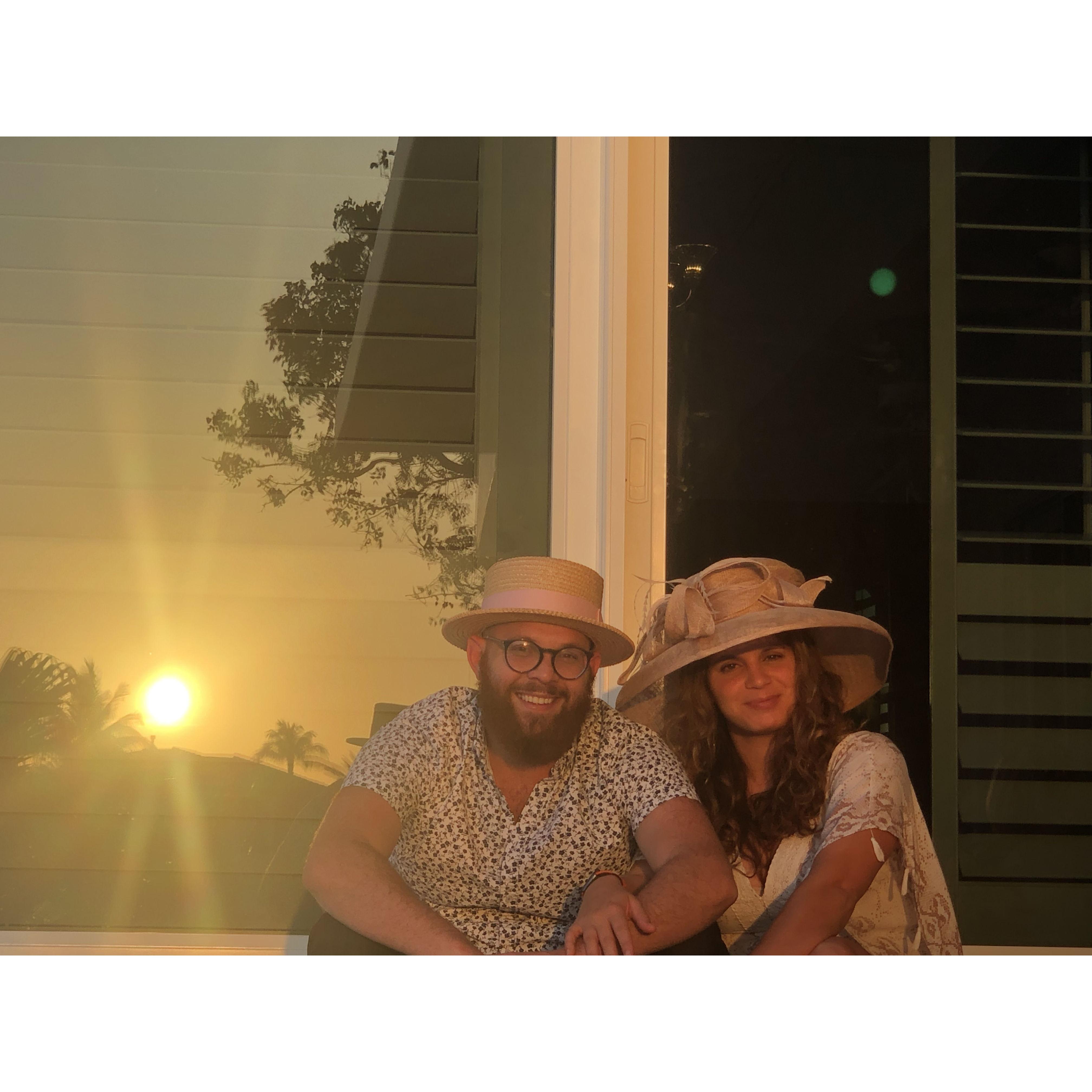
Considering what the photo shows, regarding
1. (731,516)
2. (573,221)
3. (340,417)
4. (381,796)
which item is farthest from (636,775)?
(573,221)

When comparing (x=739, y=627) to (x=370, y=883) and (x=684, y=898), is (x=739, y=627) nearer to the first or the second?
(x=684, y=898)

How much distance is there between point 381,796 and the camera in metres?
2.42

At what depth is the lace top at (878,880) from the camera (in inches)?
96.1

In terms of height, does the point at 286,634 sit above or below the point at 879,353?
below

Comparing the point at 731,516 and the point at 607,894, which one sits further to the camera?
the point at 731,516

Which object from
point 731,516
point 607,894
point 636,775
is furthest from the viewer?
point 731,516

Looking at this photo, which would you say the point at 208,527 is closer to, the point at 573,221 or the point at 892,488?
the point at 573,221

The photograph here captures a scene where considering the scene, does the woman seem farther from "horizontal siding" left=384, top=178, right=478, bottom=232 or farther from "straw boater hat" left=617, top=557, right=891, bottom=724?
"horizontal siding" left=384, top=178, right=478, bottom=232

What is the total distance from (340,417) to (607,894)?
142 centimetres

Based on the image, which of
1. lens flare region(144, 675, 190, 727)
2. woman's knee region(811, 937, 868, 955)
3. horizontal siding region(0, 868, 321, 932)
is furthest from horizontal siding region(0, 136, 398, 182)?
woman's knee region(811, 937, 868, 955)

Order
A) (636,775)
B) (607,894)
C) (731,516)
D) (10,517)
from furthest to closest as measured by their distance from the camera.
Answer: (731,516) < (10,517) < (636,775) < (607,894)

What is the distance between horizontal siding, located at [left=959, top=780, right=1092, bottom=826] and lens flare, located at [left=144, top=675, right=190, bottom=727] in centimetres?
218

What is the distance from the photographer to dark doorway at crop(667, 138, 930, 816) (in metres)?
3.14

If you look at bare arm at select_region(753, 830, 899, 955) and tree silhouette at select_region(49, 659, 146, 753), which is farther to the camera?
tree silhouette at select_region(49, 659, 146, 753)
